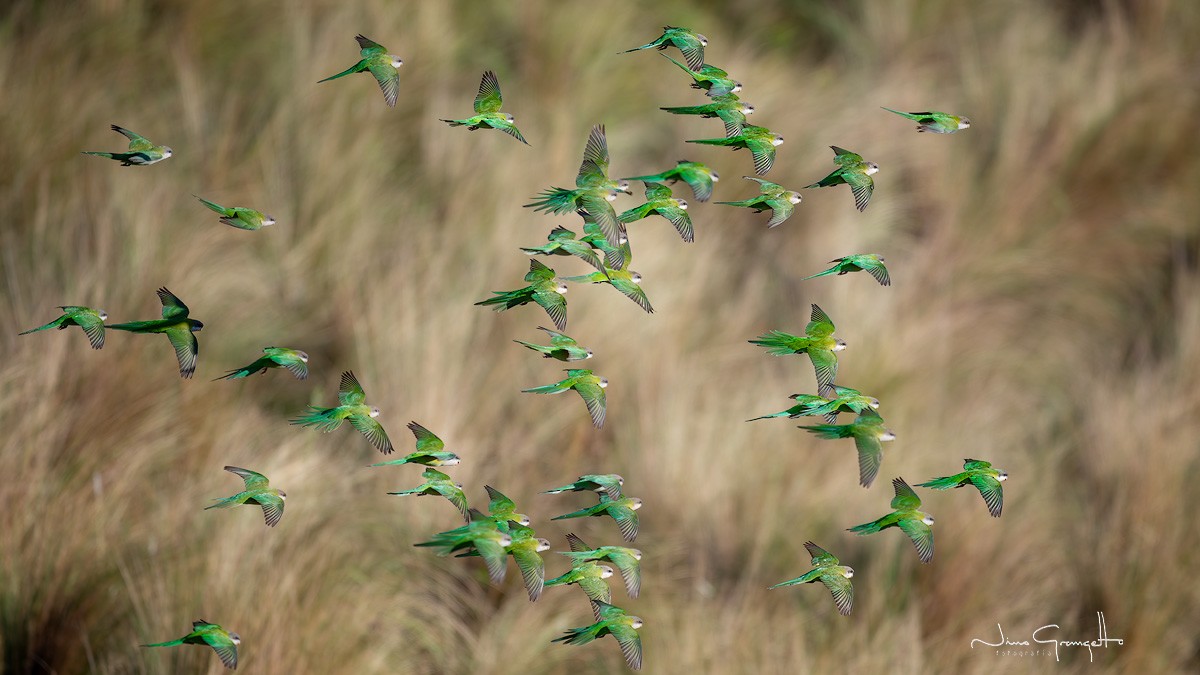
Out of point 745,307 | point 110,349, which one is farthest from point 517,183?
point 110,349

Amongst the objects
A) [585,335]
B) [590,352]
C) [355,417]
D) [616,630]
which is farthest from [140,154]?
[585,335]

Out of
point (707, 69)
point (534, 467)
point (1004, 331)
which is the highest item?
point (707, 69)

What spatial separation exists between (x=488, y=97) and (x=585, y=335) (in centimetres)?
360

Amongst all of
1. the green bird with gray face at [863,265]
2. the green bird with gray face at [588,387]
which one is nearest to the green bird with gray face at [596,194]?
the green bird with gray face at [588,387]

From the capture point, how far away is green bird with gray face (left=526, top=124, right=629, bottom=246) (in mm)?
1582

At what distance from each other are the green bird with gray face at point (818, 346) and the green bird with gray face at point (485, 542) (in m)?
A: 0.46

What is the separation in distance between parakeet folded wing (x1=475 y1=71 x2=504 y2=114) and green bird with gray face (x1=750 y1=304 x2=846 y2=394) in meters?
0.52

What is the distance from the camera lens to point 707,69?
1.79 meters

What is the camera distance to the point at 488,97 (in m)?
1.84

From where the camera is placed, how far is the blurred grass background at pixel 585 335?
388 centimetres

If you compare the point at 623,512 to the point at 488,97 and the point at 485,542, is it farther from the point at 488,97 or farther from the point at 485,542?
the point at 488,97

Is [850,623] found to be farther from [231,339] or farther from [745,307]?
[231,339]

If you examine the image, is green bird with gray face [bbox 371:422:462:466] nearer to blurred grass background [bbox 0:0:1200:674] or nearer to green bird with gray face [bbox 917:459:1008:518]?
green bird with gray face [bbox 917:459:1008:518]

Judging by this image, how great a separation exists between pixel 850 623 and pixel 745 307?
2036 millimetres
